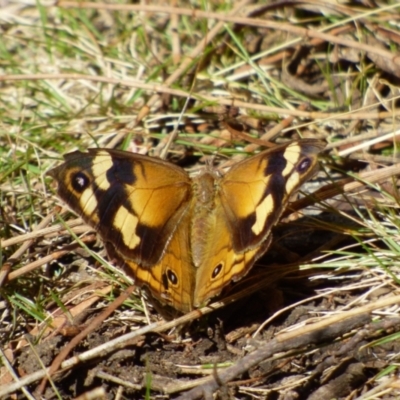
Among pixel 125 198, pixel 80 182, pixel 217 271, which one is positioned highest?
pixel 80 182

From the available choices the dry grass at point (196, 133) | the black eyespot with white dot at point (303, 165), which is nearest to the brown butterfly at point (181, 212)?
the black eyespot with white dot at point (303, 165)

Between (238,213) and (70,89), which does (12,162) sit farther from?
(238,213)

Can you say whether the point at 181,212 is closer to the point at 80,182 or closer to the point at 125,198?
the point at 125,198

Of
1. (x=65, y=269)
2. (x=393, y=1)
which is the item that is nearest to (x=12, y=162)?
(x=65, y=269)

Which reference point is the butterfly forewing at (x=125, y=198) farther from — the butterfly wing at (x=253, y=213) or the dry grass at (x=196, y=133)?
the dry grass at (x=196, y=133)

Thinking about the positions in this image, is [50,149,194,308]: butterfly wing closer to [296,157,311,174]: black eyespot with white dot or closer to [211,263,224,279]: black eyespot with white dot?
[211,263,224,279]: black eyespot with white dot

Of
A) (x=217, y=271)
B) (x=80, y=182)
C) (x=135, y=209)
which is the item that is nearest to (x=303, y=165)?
(x=217, y=271)
